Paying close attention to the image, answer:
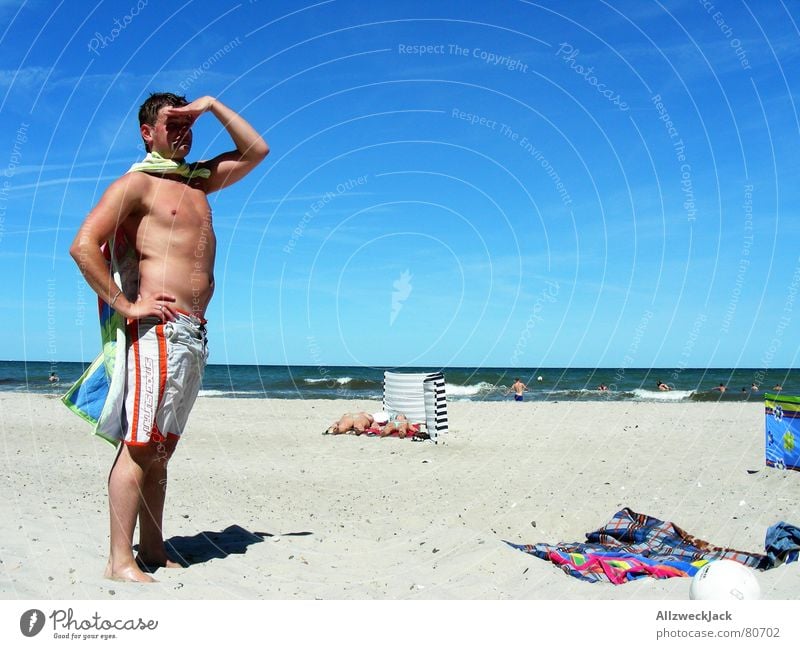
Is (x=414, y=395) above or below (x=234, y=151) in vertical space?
below

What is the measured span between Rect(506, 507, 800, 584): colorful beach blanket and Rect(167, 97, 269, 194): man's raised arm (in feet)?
11.9

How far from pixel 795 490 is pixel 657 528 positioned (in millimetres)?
3361

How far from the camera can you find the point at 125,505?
4.67m

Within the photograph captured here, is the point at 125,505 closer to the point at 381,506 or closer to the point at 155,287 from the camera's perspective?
the point at 155,287

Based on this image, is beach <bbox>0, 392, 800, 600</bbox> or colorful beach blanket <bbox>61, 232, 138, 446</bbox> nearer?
colorful beach blanket <bbox>61, 232, 138, 446</bbox>

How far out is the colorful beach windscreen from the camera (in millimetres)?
10133

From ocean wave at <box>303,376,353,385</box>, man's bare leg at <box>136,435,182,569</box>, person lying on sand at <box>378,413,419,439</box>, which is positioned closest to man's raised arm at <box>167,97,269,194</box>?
man's bare leg at <box>136,435,182,569</box>

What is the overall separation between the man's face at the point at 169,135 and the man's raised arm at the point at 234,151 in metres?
0.09

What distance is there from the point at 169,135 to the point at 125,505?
2.40m

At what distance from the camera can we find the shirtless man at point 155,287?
4.56 m

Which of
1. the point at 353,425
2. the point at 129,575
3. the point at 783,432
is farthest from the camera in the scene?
the point at 353,425

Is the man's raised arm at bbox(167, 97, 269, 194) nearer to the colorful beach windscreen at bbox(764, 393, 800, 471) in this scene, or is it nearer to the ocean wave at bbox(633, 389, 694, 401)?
the colorful beach windscreen at bbox(764, 393, 800, 471)

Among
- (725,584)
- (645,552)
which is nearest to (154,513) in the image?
(725,584)

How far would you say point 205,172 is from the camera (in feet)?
17.1
